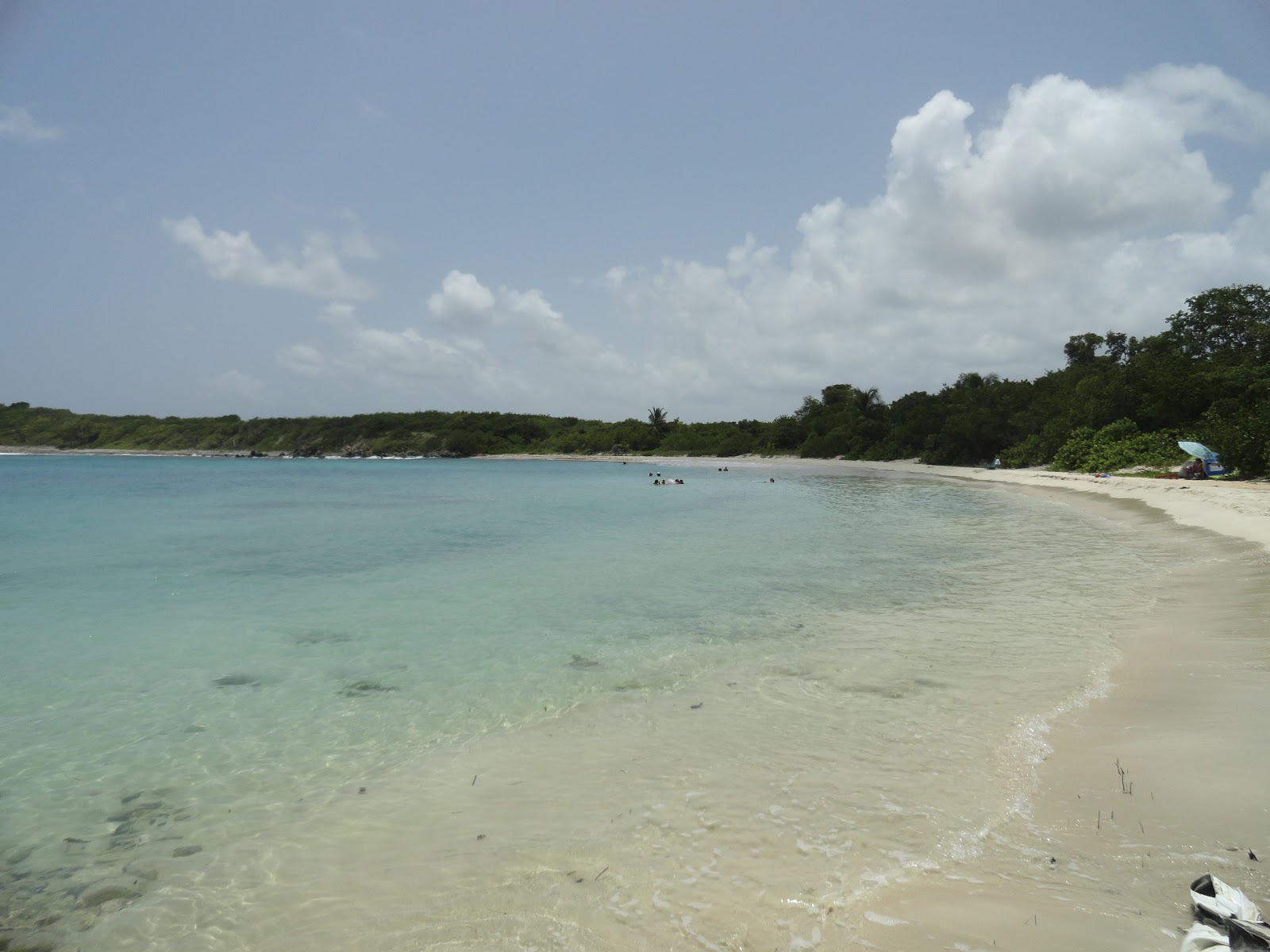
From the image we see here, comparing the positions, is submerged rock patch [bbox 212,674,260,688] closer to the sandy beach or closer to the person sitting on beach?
the sandy beach

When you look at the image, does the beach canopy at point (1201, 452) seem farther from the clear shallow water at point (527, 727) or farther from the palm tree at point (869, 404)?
the palm tree at point (869, 404)

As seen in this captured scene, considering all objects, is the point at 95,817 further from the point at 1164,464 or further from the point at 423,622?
the point at 1164,464

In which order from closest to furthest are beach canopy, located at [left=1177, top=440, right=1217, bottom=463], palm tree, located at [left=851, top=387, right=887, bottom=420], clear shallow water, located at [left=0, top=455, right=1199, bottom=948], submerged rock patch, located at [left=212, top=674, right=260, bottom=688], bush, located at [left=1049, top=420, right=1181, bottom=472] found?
1. clear shallow water, located at [left=0, top=455, right=1199, bottom=948]
2. submerged rock patch, located at [left=212, top=674, right=260, bottom=688]
3. beach canopy, located at [left=1177, top=440, right=1217, bottom=463]
4. bush, located at [left=1049, top=420, right=1181, bottom=472]
5. palm tree, located at [left=851, top=387, right=887, bottom=420]

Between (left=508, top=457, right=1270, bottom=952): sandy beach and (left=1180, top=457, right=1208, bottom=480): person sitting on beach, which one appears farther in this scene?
(left=1180, top=457, right=1208, bottom=480): person sitting on beach

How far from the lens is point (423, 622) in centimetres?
923

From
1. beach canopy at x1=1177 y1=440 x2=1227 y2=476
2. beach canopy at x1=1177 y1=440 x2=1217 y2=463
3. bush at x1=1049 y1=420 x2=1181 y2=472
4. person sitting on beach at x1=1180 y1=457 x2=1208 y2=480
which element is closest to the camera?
beach canopy at x1=1177 y1=440 x2=1227 y2=476

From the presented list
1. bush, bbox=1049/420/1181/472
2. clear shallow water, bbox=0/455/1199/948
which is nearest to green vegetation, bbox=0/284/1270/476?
bush, bbox=1049/420/1181/472

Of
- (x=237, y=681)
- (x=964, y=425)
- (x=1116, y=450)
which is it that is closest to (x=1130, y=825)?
(x=237, y=681)

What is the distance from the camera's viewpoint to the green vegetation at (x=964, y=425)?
117ft

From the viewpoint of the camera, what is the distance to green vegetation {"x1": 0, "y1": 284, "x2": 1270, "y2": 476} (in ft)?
117

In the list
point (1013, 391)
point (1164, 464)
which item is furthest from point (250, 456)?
point (1164, 464)

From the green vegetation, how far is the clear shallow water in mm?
25153

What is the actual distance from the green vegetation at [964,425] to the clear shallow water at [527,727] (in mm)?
25153

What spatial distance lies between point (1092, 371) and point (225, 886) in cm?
6320
